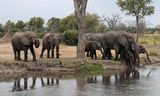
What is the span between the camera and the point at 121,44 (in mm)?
35500

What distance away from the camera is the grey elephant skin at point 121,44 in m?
35.4

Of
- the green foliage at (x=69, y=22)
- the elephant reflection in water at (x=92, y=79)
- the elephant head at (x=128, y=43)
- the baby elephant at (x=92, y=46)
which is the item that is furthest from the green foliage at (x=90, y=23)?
the elephant reflection in water at (x=92, y=79)

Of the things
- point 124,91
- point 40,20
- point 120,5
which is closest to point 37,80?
point 124,91

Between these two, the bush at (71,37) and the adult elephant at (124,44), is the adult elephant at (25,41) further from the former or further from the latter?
the bush at (71,37)

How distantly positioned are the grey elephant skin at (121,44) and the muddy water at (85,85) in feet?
13.6

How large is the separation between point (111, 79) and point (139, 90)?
483 centimetres

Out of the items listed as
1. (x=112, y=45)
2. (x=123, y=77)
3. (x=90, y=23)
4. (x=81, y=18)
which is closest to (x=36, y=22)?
(x=90, y=23)

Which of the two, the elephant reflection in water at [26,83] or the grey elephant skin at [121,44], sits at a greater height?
the grey elephant skin at [121,44]

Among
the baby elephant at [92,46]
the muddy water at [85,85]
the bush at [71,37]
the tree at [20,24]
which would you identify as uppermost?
the tree at [20,24]

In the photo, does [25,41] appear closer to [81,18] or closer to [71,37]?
[81,18]

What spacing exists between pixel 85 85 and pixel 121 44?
11153 millimetres

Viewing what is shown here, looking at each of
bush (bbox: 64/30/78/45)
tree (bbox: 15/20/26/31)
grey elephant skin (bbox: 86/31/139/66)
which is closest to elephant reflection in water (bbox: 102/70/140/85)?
grey elephant skin (bbox: 86/31/139/66)

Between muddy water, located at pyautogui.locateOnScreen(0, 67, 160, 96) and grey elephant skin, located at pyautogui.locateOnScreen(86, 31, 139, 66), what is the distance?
4.15 m

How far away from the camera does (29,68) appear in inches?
1156
